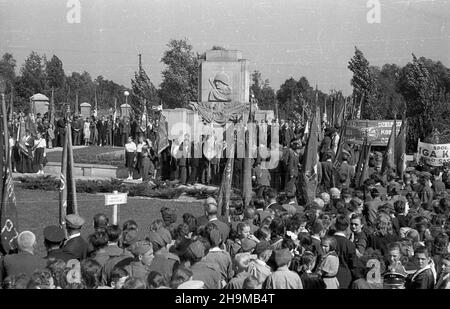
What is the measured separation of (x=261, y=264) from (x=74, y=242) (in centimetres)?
205

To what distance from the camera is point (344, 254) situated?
8203mm

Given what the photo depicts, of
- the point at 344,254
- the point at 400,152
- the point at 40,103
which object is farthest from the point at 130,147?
the point at 40,103

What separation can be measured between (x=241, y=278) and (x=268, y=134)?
2066 centimetres

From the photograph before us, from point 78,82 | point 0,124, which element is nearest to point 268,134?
point 0,124

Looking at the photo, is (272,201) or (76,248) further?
(272,201)

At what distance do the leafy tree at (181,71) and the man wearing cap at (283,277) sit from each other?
122 feet

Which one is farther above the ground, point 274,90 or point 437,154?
point 274,90

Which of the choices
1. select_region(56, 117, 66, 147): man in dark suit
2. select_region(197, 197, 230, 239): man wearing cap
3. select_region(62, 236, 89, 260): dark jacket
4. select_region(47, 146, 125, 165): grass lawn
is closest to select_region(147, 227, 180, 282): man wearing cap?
select_region(62, 236, 89, 260): dark jacket

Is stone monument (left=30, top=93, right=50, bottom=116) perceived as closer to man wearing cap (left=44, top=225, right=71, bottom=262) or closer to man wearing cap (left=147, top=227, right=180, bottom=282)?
man wearing cap (left=44, top=225, right=71, bottom=262)

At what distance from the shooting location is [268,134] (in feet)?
90.6

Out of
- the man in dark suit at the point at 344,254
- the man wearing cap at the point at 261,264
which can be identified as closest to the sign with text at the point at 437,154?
the man in dark suit at the point at 344,254

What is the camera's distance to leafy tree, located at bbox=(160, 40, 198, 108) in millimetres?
44594

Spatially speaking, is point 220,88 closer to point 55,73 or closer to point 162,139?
point 162,139

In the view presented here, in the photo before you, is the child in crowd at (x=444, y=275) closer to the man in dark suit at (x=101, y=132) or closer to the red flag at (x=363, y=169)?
the red flag at (x=363, y=169)
